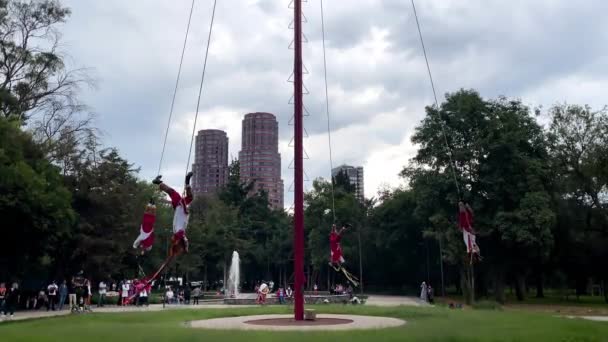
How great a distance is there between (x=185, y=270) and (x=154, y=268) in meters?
4.16

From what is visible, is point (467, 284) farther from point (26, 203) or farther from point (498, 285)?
point (26, 203)

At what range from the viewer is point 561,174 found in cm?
4966

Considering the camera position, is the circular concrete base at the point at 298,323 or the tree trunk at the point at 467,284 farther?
the tree trunk at the point at 467,284

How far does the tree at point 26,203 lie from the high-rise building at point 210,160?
86.9m

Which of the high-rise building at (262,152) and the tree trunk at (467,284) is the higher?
the high-rise building at (262,152)

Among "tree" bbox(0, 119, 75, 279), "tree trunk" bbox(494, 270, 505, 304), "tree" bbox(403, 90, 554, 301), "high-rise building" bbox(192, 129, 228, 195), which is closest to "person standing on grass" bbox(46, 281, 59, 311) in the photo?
"tree" bbox(0, 119, 75, 279)

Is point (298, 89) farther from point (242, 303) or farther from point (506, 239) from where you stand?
point (506, 239)

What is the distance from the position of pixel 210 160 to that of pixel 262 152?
1593 inches

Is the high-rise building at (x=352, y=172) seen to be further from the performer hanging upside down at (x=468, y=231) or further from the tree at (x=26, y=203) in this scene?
the performer hanging upside down at (x=468, y=231)

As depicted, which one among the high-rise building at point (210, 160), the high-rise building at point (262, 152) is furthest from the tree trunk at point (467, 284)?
the high-rise building at point (210, 160)

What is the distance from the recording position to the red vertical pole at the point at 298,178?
1856 cm

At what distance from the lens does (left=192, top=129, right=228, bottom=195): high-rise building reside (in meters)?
125

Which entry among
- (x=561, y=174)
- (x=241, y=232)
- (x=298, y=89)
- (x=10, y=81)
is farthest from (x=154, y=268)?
(x=298, y=89)

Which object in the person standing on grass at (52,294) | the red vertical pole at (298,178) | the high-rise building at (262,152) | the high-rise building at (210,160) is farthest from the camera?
the high-rise building at (210,160)
